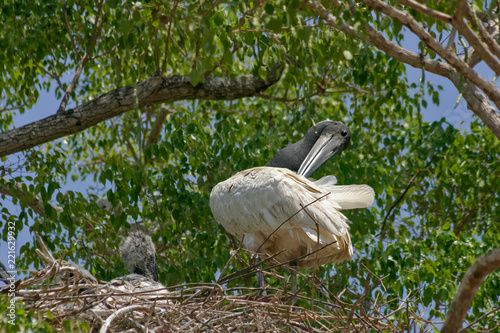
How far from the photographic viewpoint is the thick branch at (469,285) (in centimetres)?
269

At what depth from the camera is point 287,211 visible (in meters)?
5.19

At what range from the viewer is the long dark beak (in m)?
6.53

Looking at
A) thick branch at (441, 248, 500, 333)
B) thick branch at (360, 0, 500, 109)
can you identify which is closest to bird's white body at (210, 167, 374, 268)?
thick branch at (360, 0, 500, 109)

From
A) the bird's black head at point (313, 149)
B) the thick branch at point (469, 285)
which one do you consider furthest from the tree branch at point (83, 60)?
the thick branch at point (469, 285)

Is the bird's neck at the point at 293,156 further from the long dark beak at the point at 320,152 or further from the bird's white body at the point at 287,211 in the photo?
the bird's white body at the point at 287,211

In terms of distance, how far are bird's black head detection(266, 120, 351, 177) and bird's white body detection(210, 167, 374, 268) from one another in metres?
0.87

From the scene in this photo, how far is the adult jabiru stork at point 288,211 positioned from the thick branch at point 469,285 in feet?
7.01

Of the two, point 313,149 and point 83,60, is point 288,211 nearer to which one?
point 313,149

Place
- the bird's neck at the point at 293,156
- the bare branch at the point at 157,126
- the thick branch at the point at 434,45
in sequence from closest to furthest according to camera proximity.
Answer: the thick branch at the point at 434,45 → the bird's neck at the point at 293,156 → the bare branch at the point at 157,126

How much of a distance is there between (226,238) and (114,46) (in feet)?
8.59

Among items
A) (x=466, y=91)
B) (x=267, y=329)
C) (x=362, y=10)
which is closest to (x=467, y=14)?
(x=466, y=91)

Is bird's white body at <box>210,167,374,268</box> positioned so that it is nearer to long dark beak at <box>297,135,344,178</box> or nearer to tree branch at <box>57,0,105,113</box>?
long dark beak at <box>297,135,344,178</box>

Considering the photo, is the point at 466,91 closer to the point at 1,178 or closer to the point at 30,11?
the point at 1,178

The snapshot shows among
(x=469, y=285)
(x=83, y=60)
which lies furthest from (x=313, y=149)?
(x=469, y=285)
